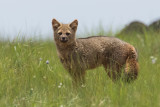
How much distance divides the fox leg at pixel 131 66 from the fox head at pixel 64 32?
4.13ft

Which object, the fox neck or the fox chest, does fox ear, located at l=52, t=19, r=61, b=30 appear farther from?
the fox chest

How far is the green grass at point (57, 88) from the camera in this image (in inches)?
178

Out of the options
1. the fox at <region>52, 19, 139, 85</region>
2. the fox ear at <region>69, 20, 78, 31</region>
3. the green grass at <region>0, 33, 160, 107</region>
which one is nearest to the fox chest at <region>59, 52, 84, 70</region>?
the fox at <region>52, 19, 139, 85</region>

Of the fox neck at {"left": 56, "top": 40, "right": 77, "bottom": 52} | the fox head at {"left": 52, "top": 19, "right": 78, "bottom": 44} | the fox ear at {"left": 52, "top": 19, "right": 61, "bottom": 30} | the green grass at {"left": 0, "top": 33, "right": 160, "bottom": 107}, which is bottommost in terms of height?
the green grass at {"left": 0, "top": 33, "right": 160, "bottom": 107}

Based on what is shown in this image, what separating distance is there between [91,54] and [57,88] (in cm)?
143

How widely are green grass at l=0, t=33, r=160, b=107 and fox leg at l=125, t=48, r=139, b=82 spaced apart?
0.14m

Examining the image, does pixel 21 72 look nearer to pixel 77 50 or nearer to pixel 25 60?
pixel 25 60

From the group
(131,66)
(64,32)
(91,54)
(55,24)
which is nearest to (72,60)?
(91,54)

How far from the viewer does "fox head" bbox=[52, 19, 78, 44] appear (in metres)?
6.28

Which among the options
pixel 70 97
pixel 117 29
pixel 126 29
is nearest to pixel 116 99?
pixel 70 97

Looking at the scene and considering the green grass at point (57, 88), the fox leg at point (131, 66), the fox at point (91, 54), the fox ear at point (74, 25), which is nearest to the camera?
the green grass at point (57, 88)

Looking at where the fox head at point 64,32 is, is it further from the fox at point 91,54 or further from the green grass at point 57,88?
the green grass at point 57,88

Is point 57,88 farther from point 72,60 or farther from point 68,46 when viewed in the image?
point 68,46

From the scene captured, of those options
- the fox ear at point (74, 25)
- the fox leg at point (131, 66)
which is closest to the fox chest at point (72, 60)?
the fox ear at point (74, 25)
